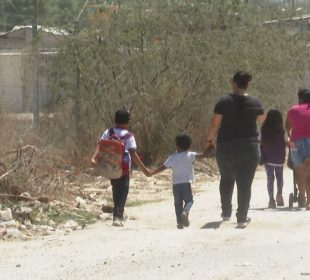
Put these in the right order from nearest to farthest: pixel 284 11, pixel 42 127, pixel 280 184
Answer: pixel 280 184 → pixel 42 127 → pixel 284 11

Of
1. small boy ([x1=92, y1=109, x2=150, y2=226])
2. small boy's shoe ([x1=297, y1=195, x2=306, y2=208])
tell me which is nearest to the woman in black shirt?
small boy ([x1=92, y1=109, x2=150, y2=226])

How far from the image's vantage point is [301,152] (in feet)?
44.2

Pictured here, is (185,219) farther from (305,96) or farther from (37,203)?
(305,96)

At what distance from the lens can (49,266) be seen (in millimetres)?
8906

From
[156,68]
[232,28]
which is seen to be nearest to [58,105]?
[156,68]

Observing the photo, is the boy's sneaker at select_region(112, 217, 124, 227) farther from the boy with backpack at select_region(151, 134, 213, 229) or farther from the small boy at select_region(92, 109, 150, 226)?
the boy with backpack at select_region(151, 134, 213, 229)

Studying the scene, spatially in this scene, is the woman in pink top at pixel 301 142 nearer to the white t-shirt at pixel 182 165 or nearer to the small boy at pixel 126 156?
the white t-shirt at pixel 182 165

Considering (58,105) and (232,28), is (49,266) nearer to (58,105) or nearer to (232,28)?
(58,105)

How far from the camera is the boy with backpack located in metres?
11.6

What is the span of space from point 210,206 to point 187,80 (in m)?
5.52

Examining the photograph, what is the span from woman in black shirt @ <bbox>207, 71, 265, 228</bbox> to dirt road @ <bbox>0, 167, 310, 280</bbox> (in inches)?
24.7

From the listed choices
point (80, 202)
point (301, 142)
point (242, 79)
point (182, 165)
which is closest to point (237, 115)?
point (242, 79)

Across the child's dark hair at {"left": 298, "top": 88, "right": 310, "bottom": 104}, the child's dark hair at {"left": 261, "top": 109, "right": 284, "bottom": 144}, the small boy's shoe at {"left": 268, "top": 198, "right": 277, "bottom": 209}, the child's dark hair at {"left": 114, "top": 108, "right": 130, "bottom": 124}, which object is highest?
the child's dark hair at {"left": 298, "top": 88, "right": 310, "bottom": 104}

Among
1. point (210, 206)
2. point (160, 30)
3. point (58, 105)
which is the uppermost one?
point (160, 30)
